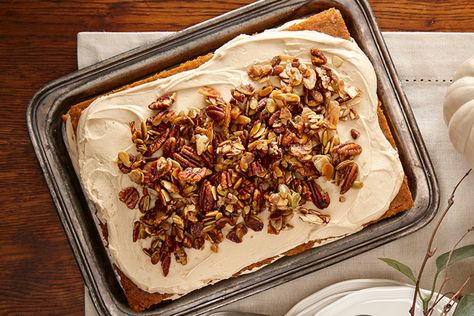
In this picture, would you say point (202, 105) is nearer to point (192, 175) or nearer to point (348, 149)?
point (192, 175)

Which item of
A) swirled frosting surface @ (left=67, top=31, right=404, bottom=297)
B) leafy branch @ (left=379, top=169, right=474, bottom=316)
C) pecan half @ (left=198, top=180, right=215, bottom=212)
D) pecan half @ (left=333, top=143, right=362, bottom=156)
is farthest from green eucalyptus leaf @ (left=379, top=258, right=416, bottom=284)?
pecan half @ (left=198, top=180, right=215, bottom=212)

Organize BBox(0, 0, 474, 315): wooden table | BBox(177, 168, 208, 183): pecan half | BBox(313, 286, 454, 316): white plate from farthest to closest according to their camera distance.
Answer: BBox(0, 0, 474, 315): wooden table, BBox(313, 286, 454, 316): white plate, BBox(177, 168, 208, 183): pecan half

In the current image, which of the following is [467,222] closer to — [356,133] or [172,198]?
[356,133]

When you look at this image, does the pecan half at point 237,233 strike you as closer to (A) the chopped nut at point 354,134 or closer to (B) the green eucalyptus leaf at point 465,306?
(A) the chopped nut at point 354,134

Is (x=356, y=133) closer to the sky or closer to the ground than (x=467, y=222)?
closer to the sky

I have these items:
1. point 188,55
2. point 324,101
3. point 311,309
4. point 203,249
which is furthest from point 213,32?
point 311,309

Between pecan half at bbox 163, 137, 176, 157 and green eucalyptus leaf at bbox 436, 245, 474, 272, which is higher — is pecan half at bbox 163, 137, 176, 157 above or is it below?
above

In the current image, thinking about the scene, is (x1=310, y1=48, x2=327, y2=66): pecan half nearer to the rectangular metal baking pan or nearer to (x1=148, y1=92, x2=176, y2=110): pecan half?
the rectangular metal baking pan
